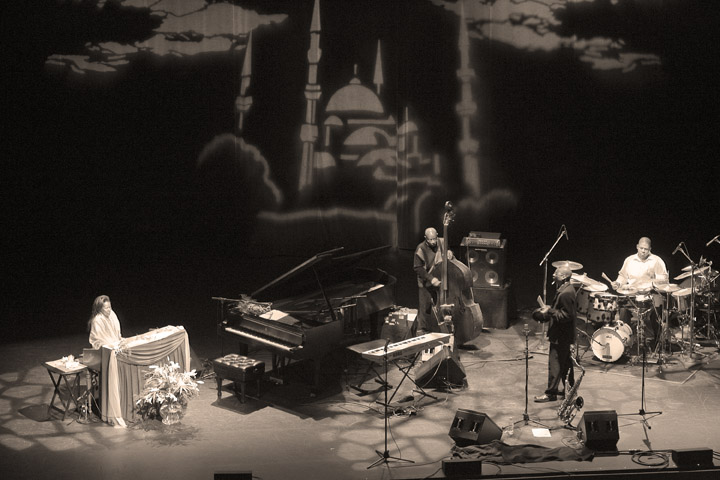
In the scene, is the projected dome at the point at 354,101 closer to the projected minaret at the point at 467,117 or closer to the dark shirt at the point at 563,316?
the projected minaret at the point at 467,117

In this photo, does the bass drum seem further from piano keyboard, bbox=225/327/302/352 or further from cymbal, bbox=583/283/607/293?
piano keyboard, bbox=225/327/302/352

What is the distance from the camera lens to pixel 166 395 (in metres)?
9.09

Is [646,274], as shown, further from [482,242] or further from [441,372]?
[441,372]

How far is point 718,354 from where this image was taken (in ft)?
37.7

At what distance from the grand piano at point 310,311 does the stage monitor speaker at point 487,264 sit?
6.17 ft

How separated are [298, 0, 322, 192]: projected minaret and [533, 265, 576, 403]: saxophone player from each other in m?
5.49

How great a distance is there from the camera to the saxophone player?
945 cm

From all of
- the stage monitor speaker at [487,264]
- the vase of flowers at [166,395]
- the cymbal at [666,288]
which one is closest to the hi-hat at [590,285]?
the cymbal at [666,288]

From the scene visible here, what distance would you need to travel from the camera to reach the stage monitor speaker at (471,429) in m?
8.34

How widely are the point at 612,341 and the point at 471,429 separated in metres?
3.21

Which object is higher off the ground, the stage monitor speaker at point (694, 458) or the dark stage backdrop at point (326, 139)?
the dark stage backdrop at point (326, 139)

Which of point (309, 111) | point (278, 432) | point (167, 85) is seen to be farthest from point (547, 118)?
point (278, 432)

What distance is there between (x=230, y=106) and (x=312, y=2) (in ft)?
6.40

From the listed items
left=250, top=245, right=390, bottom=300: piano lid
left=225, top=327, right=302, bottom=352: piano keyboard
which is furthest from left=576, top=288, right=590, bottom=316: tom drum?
left=225, top=327, right=302, bottom=352: piano keyboard
